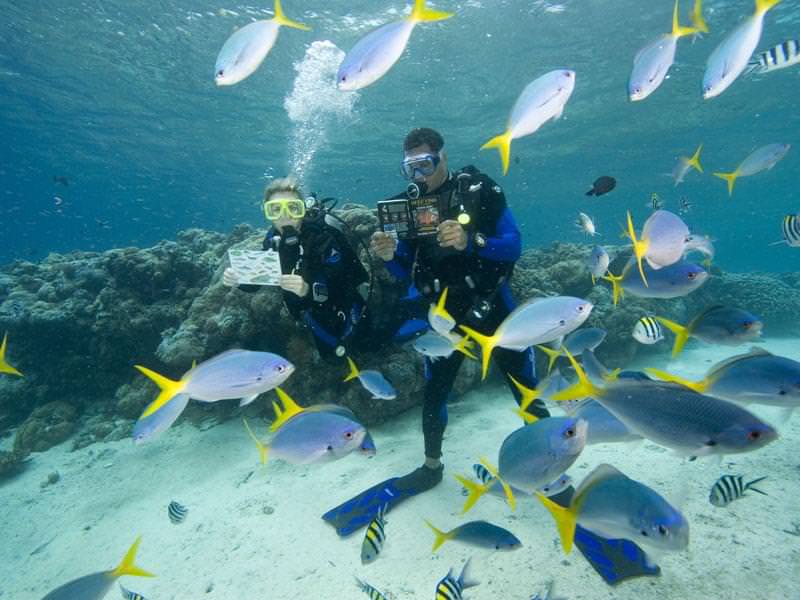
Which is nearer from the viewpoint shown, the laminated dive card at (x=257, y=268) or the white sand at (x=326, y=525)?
the white sand at (x=326, y=525)

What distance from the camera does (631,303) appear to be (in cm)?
945

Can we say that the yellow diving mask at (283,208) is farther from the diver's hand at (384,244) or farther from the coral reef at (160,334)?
the coral reef at (160,334)

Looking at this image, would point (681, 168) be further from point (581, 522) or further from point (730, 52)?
point (581, 522)

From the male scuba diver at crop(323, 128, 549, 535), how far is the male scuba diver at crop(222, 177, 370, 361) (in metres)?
0.90

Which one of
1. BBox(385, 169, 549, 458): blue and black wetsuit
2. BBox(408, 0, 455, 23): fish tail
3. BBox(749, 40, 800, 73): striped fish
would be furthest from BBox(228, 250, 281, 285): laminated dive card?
BBox(749, 40, 800, 73): striped fish

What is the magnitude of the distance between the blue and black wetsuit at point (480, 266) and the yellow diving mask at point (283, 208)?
1.49 metres

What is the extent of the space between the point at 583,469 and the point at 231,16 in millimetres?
20932

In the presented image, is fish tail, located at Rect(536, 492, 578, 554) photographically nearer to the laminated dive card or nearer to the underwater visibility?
the underwater visibility

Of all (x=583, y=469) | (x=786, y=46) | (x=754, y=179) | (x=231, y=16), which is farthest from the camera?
(x=754, y=179)

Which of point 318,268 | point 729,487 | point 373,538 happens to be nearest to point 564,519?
point 373,538

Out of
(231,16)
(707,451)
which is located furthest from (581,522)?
(231,16)

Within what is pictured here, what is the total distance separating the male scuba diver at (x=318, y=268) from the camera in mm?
4973

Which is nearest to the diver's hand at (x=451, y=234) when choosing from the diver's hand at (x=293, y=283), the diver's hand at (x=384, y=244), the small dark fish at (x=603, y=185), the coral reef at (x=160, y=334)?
the diver's hand at (x=384, y=244)

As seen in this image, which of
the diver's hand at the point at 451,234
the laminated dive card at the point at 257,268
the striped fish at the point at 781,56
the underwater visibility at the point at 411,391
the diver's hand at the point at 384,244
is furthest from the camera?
the laminated dive card at the point at 257,268
